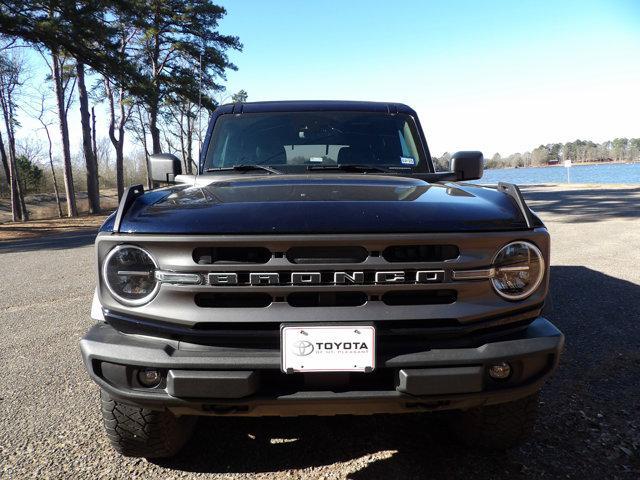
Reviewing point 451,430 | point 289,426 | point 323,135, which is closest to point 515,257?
point 451,430

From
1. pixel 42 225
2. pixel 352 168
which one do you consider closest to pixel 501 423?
pixel 352 168

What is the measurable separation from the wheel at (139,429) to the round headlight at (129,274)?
50 cm

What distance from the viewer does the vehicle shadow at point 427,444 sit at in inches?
87.4

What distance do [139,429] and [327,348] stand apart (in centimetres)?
101

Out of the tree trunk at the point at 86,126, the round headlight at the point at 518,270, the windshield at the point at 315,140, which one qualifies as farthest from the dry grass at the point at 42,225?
the round headlight at the point at 518,270

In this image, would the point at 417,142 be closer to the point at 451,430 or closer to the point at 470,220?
the point at 470,220

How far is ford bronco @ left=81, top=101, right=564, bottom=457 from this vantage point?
68.1 inches

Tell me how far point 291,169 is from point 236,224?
58.7 inches

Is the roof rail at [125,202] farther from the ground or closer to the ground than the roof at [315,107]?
closer to the ground

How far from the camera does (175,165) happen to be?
339cm

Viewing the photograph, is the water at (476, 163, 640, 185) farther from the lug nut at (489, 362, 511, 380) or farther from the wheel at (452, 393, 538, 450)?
the lug nut at (489, 362, 511, 380)

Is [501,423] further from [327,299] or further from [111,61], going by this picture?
[111,61]

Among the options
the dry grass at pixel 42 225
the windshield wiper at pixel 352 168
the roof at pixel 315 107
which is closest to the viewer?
the windshield wiper at pixel 352 168

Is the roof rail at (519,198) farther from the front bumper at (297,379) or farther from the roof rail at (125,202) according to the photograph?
the roof rail at (125,202)
